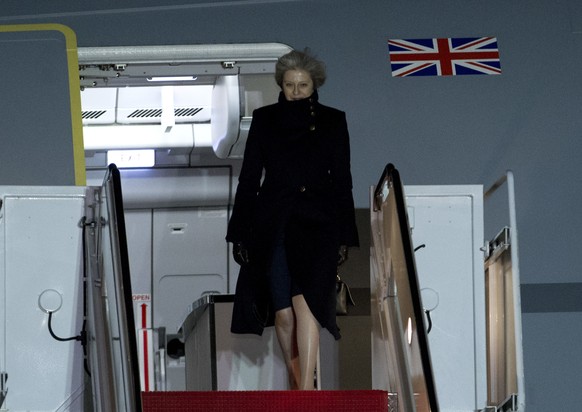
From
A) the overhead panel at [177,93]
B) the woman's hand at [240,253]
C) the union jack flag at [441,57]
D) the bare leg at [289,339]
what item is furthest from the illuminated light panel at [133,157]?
the bare leg at [289,339]

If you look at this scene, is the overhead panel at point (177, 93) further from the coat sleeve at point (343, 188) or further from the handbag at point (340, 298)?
the handbag at point (340, 298)

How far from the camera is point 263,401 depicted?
21.6 ft

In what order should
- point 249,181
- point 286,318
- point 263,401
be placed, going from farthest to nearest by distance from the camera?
point 249,181, point 286,318, point 263,401

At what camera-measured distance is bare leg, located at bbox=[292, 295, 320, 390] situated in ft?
22.2

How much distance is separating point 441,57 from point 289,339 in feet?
8.42

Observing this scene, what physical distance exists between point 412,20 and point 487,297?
1961mm

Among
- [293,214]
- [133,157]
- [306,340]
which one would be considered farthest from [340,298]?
[133,157]

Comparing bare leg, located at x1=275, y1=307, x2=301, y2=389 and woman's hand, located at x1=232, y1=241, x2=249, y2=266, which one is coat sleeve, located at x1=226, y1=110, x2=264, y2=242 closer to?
woman's hand, located at x1=232, y1=241, x2=249, y2=266

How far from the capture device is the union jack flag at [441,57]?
8.83 meters

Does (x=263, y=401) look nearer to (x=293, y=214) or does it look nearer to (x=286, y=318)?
(x=286, y=318)

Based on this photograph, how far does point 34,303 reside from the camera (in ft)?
23.6

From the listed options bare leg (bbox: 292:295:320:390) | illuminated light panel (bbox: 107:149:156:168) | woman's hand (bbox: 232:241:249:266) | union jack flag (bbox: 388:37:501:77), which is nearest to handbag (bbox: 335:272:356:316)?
bare leg (bbox: 292:295:320:390)

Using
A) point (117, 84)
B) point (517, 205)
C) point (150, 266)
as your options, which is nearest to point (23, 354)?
point (517, 205)

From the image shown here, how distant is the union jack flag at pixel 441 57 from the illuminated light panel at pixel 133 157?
4.69 m
